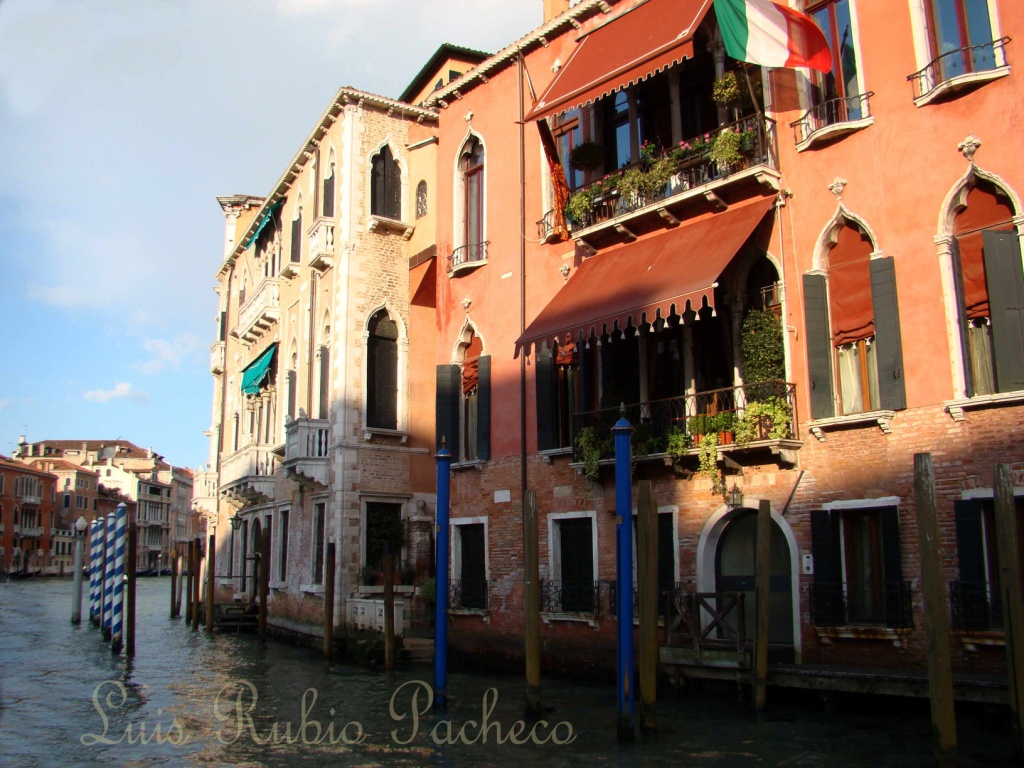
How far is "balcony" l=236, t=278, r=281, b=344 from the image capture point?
25.0 metres

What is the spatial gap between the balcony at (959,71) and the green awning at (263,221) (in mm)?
18083

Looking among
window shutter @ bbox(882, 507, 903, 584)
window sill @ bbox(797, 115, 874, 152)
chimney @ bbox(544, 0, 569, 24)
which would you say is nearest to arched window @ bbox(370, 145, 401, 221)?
chimney @ bbox(544, 0, 569, 24)

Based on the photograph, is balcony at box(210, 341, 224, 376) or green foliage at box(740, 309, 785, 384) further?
balcony at box(210, 341, 224, 376)

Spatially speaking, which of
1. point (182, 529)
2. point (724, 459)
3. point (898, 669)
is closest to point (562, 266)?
point (724, 459)

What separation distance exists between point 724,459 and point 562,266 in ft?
14.9

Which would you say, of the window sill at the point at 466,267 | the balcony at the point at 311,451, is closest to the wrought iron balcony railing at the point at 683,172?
the window sill at the point at 466,267

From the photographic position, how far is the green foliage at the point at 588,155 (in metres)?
14.7

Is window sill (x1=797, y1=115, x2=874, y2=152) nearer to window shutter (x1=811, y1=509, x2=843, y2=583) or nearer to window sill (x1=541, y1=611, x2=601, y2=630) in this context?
window shutter (x1=811, y1=509, x2=843, y2=583)

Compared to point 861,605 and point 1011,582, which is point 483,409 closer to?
point 861,605

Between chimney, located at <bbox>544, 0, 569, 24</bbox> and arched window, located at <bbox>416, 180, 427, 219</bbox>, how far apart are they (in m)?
4.53

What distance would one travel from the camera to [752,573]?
479 inches

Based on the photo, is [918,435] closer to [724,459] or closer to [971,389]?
[971,389]

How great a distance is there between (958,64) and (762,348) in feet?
12.1

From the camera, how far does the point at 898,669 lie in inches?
394
